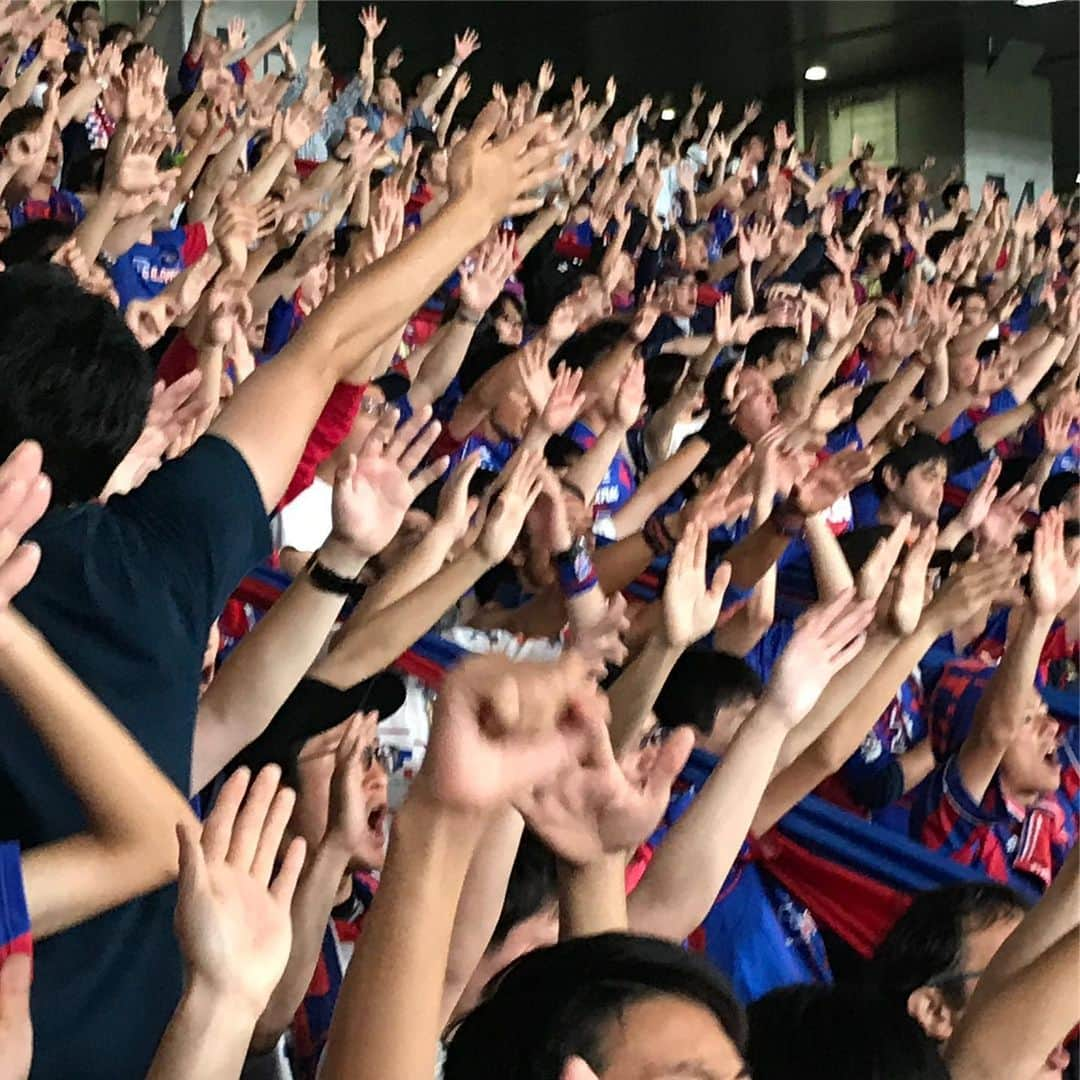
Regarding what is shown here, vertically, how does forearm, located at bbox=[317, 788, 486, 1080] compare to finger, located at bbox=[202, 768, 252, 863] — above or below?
below

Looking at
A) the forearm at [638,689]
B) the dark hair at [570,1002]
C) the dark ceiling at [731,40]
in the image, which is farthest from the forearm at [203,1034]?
the dark ceiling at [731,40]

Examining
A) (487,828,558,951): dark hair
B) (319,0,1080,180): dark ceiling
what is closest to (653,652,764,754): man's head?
(487,828,558,951): dark hair

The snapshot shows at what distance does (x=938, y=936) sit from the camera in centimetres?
141

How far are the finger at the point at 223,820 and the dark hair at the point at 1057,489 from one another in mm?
3003

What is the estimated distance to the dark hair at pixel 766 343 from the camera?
396cm

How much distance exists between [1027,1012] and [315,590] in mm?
625

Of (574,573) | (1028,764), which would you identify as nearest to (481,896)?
(574,573)

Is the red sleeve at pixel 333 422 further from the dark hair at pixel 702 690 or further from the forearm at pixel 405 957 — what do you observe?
the dark hair at pixel 702 690

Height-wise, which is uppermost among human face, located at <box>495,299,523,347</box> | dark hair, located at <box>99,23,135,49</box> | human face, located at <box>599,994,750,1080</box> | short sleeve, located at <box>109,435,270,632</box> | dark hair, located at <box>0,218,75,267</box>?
dark hair, located at <box>99,23,135,49</box>

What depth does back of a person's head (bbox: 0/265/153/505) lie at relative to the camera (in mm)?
852

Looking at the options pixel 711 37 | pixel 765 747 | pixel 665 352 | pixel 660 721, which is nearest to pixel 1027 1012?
pixel 765 747

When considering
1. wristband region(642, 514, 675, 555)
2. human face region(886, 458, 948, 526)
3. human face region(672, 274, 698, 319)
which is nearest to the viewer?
wristband region(642, 514, 675, 555)

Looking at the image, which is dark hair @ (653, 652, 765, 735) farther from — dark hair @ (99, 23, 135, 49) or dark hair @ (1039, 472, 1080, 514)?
dark hair @ (99, 23, 135, 49)

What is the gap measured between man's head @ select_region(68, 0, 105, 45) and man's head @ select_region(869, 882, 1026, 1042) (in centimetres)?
391
